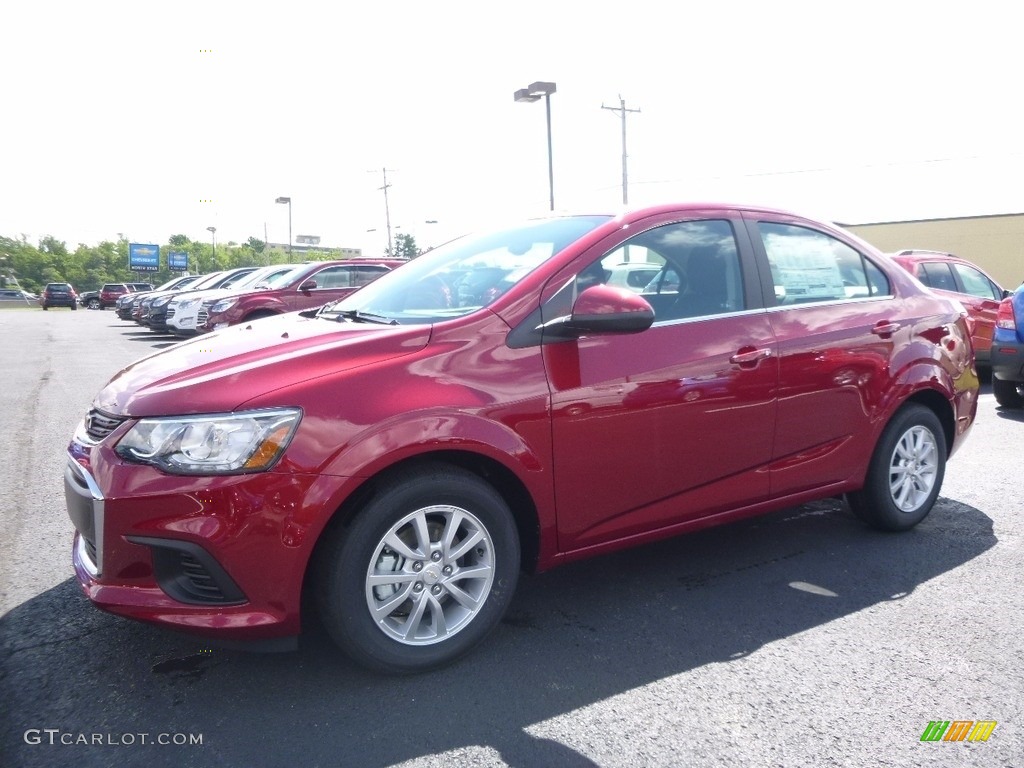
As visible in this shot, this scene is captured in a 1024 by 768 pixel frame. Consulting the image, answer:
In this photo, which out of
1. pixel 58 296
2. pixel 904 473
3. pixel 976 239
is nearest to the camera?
pixel 904 473

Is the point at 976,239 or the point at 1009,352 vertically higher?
the point at 976,239

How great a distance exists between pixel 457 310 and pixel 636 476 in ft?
3.27

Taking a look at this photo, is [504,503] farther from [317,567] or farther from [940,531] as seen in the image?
[940,531]

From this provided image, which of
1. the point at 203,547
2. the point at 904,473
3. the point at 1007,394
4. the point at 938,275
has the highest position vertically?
the point at 938,275

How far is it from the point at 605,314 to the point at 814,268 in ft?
5.53

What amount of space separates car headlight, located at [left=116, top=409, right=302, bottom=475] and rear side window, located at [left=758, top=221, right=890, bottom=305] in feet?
8.08

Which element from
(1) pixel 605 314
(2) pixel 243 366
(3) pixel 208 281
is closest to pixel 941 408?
(1) pixel 605 314

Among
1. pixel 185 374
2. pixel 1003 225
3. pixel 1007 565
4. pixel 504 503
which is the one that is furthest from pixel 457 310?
pixel 1003 225

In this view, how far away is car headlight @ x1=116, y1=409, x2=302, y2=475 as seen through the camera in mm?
2756

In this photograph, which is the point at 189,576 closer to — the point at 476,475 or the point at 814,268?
the point at 476,475

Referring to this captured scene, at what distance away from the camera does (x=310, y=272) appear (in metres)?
14.2

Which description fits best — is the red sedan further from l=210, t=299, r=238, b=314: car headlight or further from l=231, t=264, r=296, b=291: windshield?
l=231, t=264, r=296, b=291: windshield

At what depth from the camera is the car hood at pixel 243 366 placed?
9.36 ft

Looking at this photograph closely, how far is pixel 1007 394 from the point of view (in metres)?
8.83
